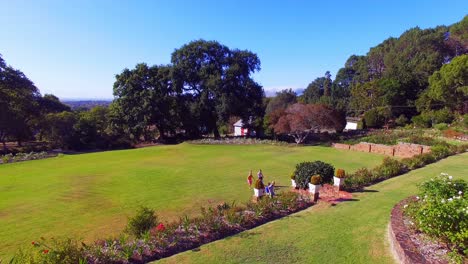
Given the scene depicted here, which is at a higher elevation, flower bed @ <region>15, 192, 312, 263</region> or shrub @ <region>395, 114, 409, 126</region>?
shrub @ <region>395, 114, 409, 126</region>

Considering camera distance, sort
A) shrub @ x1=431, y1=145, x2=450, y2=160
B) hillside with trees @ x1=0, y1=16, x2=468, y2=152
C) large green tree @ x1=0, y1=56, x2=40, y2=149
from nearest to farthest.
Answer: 1. shrub @ x1=431, y1=145, x2=450, y2=160
2. large green tree @ x1=0, y1=56, x2=40, y2=149
3. hillside with trees @ x1=0, y1=16, x2=468, y2=152

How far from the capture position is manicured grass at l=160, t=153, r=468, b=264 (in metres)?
5.83

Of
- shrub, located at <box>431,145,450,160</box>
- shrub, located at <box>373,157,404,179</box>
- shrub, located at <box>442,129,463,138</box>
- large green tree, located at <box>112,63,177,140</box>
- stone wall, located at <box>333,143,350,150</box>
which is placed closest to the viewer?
shrub, located at <box>373,157,404,179</box>

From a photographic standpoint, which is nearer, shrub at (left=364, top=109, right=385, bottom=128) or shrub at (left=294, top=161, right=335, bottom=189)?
shrub at (left=294, top=161, right=335, bottom=189)

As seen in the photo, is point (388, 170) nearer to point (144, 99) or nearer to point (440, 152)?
point (440, 152)

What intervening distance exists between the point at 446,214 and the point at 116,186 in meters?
12.7

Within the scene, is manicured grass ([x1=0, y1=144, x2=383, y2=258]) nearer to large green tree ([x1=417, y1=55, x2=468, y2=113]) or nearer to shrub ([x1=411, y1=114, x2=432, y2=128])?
shrub ([x1=411, y1=114, x2=432, y2=128])

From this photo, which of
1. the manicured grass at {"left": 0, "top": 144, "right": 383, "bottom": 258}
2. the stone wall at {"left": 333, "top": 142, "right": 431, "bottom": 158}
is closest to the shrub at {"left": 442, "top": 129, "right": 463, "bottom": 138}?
the stone wall at {"left": 333, "top": 142, "right": 431, "bottom": 158}

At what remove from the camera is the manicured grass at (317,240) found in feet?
19.1

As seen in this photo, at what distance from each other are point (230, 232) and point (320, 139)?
A: 25.7 meters

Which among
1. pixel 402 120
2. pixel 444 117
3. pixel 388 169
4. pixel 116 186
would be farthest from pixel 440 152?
pixel 402 120

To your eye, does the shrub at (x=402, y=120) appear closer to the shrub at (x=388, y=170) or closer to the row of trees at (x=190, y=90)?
the row of trees at (x=190, y=90)

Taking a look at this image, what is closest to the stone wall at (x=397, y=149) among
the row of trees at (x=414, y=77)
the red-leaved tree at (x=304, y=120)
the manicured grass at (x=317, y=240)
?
the red-leaved tree at (x=304, y=120)

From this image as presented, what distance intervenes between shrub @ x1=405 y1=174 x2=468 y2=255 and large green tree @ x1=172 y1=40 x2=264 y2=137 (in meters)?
27.1
